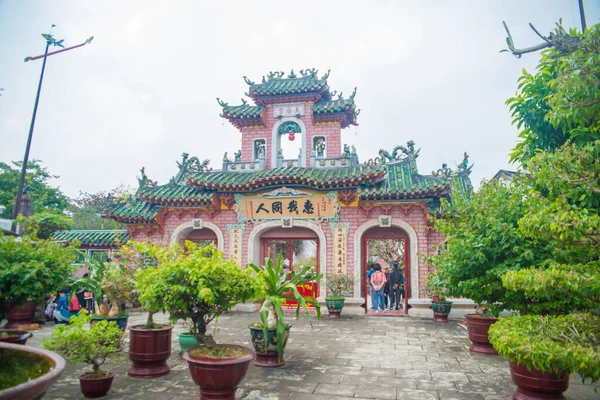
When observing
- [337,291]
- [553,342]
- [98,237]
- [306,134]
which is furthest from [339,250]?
[98,237]

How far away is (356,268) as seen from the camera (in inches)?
455

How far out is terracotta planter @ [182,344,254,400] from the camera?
3980 mm

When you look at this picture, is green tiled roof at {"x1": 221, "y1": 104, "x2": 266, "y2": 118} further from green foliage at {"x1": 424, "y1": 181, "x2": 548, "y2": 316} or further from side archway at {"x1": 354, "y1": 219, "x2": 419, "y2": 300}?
green foliage at {"x1": 424, "y1": 181, "x2": 548, "y2": 316}

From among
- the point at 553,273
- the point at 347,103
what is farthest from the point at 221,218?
the point at 553,273

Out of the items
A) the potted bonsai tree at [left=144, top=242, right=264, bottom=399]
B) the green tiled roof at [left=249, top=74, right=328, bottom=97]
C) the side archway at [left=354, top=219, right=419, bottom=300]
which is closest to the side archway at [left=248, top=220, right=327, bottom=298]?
the side archway at [left=354, top=219, right=419, bottom=300]

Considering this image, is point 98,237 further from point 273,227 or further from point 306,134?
point 306,134

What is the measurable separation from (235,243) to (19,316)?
18.3 feet

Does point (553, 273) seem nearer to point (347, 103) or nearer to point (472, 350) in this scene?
point (472, 350)

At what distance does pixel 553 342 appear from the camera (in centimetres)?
322

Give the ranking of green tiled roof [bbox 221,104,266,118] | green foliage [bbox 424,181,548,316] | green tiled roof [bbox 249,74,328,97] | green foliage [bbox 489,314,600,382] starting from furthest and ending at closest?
1. green tiled roof [bbox 221,104,266,118]
2. green tiled roof [bbox 249,74,328,97]
3. green foliage [bbox 424,181,548,316]
4. green foliage [bbox 489,314,600,382]

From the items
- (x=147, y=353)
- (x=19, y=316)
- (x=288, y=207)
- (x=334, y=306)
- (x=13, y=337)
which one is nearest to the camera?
(x=147, y=353)

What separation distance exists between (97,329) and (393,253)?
50.9ft

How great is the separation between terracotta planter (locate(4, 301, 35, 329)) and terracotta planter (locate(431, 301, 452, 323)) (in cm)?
965

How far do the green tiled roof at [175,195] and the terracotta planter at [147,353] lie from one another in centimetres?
726
